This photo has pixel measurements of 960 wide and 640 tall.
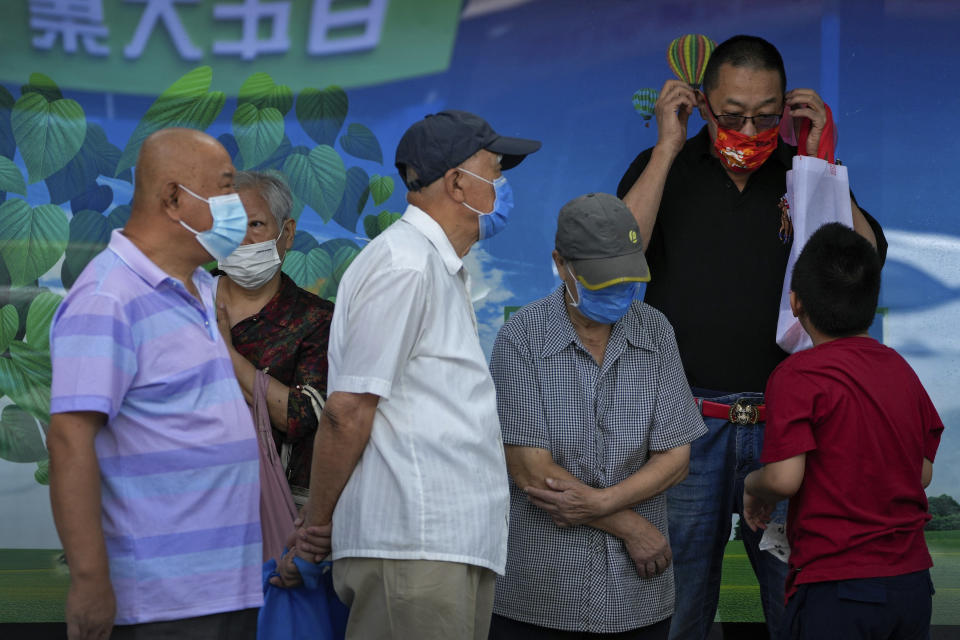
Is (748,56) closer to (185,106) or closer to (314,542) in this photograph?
(314,542)

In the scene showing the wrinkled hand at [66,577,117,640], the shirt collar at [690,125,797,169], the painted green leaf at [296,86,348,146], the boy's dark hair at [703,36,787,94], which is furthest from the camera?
the painted green leaf at [296,86,348,146]

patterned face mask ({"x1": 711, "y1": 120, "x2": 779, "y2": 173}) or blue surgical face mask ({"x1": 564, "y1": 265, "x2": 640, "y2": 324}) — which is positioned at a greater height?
patterned face mask ({"x1": 711, "y1": 120, "x2": 779, "y2": 173})

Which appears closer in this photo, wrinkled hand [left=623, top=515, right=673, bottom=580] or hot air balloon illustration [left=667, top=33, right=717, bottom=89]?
wrinkled hand [left=623, top=515, right=673, bottom=580]

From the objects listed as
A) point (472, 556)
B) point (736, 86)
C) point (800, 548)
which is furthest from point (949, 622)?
point (472, 556)

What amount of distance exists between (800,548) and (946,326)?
83.9 inches

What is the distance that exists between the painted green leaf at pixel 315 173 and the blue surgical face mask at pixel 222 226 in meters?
1.95

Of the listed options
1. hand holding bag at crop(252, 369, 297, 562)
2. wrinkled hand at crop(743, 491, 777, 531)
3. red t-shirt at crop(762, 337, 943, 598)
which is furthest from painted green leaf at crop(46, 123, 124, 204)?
red t-shirt at crop(762, 337, 943, 598)

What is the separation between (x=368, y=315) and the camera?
83.7 inches

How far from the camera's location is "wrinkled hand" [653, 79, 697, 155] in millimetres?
3197

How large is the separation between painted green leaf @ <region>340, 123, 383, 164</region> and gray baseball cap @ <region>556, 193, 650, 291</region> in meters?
1.75

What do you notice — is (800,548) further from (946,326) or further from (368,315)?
(946,326)

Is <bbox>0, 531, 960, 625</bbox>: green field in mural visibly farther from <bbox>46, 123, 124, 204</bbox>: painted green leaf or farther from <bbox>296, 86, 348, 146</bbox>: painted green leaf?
<bbox>296, 86, 348, 146</bbox>: painted green leaf

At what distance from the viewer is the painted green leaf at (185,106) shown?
4094 millimetres

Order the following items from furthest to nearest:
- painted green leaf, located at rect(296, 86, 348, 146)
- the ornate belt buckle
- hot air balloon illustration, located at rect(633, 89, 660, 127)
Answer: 1. painted green leaf, located at rect(296, 86, 348, 146)
2. hot air balloon illustration, located at rect(633, 89, 660, 127)
3. the ornate belt buckle
